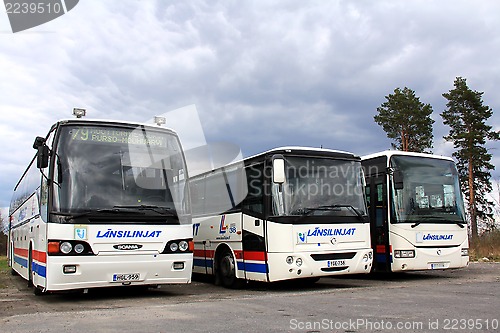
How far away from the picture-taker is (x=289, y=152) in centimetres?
1209

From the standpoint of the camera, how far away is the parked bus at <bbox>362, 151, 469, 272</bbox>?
13.8m

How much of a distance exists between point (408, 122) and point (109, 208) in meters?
34.6

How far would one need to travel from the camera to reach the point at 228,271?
1344 cm

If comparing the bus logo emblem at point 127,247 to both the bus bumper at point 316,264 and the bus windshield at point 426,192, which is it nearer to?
the bus bumper at point 316,264

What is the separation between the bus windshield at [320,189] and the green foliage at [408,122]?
1165 inches

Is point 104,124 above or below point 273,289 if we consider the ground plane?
above

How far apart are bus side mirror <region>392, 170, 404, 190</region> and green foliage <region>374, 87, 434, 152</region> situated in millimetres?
27893

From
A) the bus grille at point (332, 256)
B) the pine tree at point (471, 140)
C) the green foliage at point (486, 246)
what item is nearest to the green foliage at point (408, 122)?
the pine tree at point (471, 140)

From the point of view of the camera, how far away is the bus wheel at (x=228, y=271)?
43.4ft

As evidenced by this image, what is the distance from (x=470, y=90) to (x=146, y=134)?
33.7 metres

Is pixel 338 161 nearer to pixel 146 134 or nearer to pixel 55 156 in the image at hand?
pixel 146 134

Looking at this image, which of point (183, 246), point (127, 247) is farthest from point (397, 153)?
point (127, 247)

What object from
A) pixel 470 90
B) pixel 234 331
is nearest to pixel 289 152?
pixel 234 331

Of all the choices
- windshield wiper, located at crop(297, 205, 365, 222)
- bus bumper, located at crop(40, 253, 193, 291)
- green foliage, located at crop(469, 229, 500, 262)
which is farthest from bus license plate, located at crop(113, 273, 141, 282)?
green foliage, located at crop(469, 229, 500, 262)
